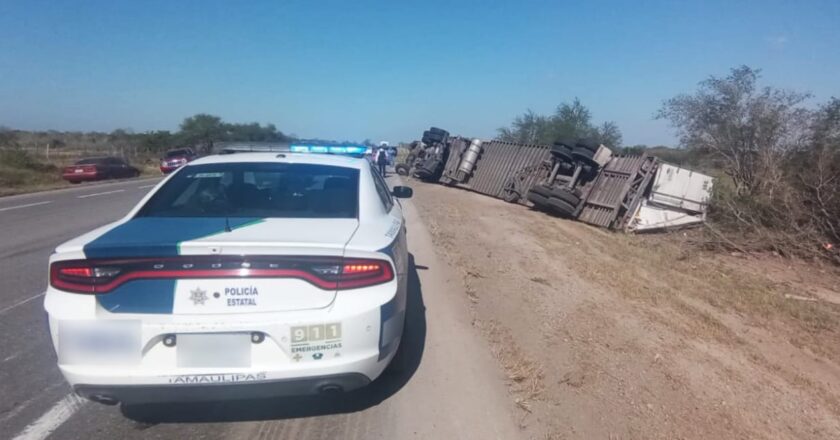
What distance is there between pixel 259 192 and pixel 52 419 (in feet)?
6.07

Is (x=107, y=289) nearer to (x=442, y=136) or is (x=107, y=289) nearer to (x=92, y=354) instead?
(x=92, y=354)

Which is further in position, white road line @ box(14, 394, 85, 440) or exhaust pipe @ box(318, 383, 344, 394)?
white road line @ box(14, 394, 85, 440)

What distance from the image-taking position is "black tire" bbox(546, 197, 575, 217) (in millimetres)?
14172

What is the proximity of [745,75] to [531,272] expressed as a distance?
1368cm

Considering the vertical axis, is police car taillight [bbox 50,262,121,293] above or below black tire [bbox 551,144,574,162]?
below

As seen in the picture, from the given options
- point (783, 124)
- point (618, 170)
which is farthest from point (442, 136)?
point (783, 124)

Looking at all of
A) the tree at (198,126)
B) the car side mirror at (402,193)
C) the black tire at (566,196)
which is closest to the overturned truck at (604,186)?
the black tire at (566,196)

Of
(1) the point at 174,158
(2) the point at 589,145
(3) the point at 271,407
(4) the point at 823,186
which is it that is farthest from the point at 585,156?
(1) the point at 174,158

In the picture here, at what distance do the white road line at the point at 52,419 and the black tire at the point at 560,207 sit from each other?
41.7 feet

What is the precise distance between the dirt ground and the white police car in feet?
4.29

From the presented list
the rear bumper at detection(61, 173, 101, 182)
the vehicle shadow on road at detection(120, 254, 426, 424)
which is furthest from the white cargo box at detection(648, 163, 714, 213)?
the rear bumper at detection(61, 173, 101, 182)

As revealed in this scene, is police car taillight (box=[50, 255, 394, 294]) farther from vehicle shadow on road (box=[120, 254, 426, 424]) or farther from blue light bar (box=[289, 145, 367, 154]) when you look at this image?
blue light bar (box=[289, 145, 367, 154])

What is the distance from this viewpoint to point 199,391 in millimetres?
2531

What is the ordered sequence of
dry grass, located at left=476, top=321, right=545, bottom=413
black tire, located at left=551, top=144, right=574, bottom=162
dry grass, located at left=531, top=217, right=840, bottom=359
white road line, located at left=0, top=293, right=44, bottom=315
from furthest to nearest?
black tire, located at left=551, top=144, right=574, bottom=162 < dry grass, located at left=531, top=217, right=840, bottom=359 < white road line, located at left=0, top=293, right=44, bottom=315 < dry grass, located at left=476, top=321, right=545, bottom=413
